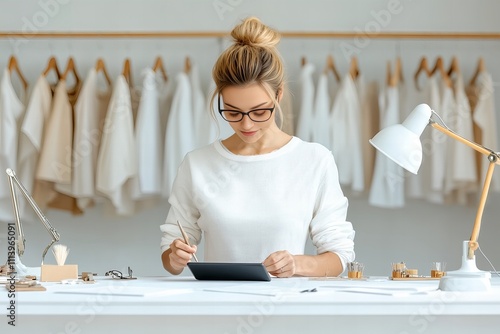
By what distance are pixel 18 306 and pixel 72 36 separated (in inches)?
118

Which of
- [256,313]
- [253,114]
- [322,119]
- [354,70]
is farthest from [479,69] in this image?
[256,313]

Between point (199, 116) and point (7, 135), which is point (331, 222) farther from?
point (7, 135)

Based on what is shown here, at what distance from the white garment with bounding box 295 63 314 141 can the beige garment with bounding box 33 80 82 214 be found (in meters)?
1.12

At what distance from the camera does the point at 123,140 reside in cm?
399

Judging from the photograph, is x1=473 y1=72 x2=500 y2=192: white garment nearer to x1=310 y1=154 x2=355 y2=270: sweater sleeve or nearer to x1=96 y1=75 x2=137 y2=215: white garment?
x1=96 y1=75 x2=137 y2=215: white garment

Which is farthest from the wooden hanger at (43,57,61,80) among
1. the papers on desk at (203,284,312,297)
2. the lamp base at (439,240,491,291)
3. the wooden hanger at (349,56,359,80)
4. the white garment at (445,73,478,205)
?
the lamp base at (439,240,491,291)

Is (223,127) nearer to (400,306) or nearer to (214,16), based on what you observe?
(214,16)

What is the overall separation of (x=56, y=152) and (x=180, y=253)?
89.0 inches

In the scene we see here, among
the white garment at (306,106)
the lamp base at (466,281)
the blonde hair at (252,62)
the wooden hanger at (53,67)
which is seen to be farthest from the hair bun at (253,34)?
the wooden hanger at (53,67)

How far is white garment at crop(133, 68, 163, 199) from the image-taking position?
3979 millimetres

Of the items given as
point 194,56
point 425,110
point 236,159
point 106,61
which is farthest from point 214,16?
point 425,110

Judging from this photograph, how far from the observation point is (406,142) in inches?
62.2

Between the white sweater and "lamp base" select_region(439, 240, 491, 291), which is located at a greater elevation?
the white sweater
